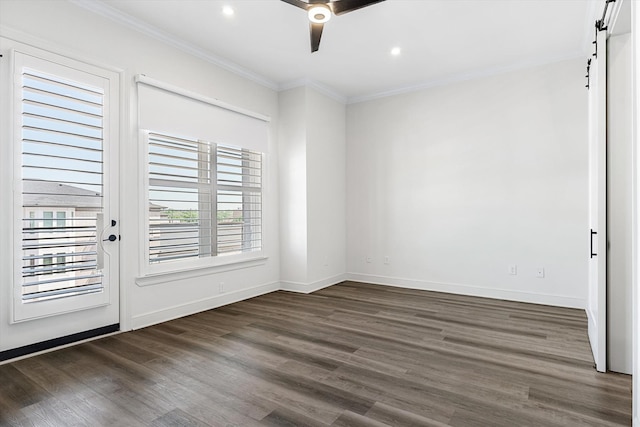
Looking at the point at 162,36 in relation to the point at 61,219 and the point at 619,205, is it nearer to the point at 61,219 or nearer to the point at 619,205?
the point at 61,219

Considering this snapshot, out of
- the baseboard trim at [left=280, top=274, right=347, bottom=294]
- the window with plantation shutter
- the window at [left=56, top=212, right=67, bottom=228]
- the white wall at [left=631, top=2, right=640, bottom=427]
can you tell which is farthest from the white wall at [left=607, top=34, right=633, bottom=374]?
the window at [left=56, top=212, right=67, bottom=228]

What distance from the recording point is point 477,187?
4.68 meters

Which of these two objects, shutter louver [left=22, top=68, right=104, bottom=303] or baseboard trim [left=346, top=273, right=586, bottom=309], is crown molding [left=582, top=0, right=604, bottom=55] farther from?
shutter louver [left=22, top=68, right=104, bottom=303]

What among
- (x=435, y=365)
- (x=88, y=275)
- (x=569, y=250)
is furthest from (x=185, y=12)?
(x=569, y=250)

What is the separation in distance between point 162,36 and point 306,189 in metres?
2.46

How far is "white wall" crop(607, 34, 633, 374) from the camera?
7.63 ft

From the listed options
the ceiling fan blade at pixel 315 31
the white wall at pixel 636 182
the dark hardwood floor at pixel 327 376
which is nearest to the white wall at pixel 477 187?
the dark hardwood floor at pixel 327 376

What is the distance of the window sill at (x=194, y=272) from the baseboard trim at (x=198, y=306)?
299 millimetres

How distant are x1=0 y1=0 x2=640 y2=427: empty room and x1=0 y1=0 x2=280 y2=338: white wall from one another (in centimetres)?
2

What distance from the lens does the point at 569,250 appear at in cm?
409

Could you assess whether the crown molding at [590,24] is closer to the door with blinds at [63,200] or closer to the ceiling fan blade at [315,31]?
the ceiling fan blade at [315,31]

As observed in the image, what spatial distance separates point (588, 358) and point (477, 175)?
259 cm

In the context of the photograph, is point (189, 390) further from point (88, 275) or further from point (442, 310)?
point (442, 310)

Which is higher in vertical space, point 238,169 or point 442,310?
point 238,169
